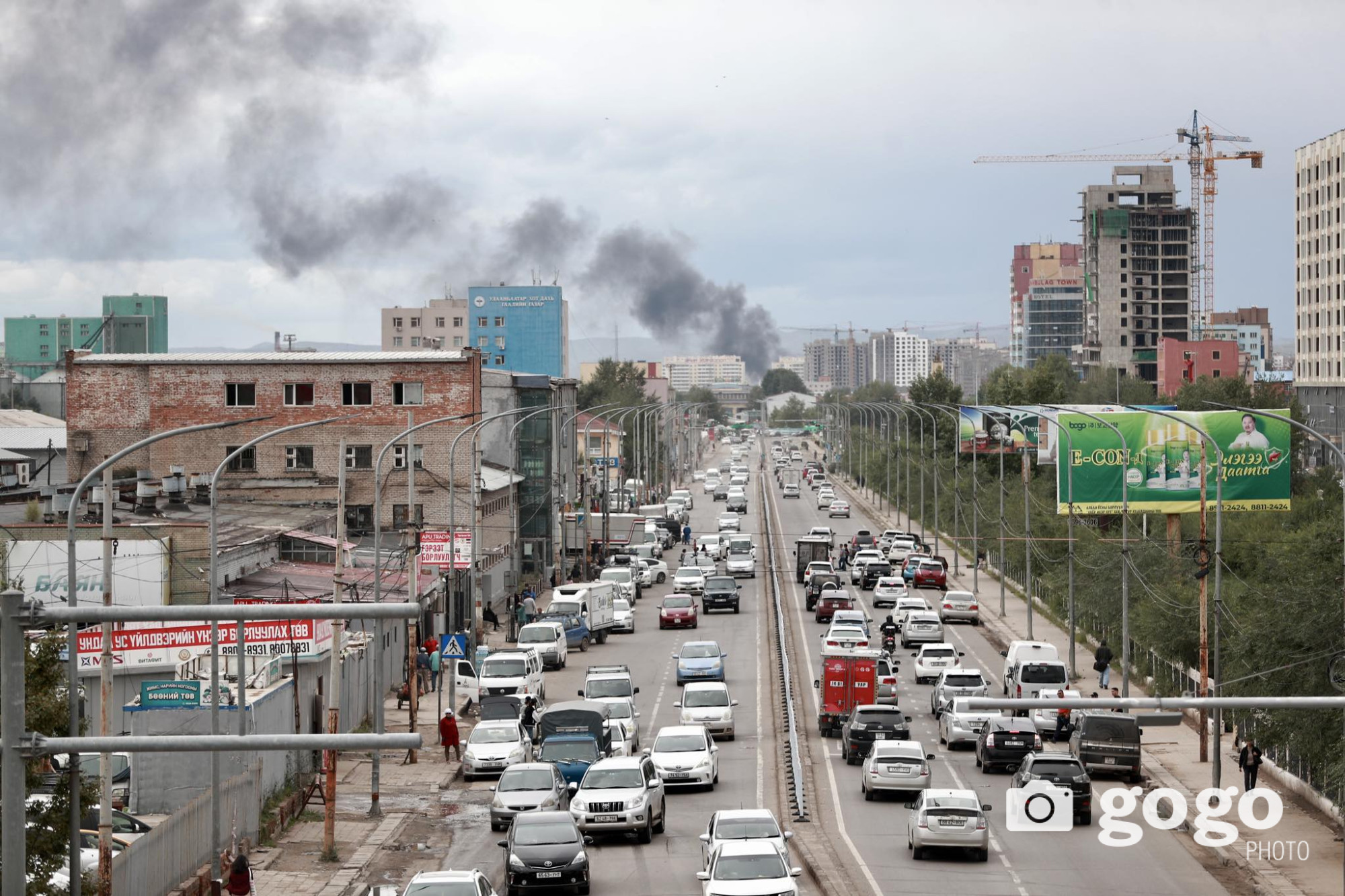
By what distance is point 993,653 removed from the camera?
2234 inches

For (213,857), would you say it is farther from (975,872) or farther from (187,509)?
(187,509)

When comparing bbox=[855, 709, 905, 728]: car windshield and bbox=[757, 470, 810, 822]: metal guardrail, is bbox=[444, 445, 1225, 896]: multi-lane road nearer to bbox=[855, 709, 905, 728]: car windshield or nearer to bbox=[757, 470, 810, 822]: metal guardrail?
bbox=[757, 470, 810, 822]: metal guardrail

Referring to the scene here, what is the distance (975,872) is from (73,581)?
14.1 metres

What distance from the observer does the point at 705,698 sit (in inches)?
1591

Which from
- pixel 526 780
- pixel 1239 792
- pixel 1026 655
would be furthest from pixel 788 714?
pixel 526 780

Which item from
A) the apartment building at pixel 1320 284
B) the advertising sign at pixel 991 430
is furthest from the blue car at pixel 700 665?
the apartment building at pixel 1320 284

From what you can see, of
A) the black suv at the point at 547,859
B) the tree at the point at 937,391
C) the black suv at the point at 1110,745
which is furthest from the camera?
the tree at the point at 937,391

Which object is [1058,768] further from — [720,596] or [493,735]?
[720,596]

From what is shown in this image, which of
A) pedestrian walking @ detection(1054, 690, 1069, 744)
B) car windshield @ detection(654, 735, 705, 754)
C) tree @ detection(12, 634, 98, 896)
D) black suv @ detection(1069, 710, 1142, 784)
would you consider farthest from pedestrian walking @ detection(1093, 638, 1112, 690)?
tree @ detection(12, 634, 98, 896)

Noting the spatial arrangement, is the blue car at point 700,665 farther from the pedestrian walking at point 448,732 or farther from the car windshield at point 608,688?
the pedestrian walking at point 448,732

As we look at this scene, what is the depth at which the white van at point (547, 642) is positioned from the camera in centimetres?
5406

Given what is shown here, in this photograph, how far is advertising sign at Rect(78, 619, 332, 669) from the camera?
3397cm

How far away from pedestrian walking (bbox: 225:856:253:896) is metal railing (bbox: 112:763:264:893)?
4.00ft

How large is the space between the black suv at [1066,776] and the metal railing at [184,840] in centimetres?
1389
